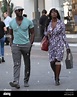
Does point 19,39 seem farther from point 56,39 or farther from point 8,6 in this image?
point 8,6

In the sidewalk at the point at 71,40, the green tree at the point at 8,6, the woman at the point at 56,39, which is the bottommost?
the sidewalk at the point at 71,40

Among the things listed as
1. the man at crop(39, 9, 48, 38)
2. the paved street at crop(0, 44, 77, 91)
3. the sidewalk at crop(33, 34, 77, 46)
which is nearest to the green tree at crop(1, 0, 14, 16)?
the sidewalk at crop(33, 34, 77, 46)

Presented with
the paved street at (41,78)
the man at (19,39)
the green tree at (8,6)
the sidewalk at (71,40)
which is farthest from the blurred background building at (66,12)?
the man at (19,39)

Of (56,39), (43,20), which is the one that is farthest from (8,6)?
(56,39)

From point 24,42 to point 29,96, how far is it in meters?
2.97

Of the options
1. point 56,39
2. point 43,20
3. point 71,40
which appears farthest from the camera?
point 71,40

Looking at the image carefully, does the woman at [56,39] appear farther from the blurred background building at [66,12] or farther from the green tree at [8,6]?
the green tree at [8,6]

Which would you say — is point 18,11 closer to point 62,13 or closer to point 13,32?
point 13,32

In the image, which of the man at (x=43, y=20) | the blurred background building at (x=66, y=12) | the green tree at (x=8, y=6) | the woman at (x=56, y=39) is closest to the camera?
the woman at (x=56, y=39)

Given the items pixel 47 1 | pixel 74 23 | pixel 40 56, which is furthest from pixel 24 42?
pixel 47 1

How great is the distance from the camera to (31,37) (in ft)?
31.3

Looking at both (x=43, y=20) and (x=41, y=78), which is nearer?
(x=41, y=78)

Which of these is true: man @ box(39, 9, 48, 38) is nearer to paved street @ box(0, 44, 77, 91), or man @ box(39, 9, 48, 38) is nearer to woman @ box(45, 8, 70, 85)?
paved street @ box(0, 44, 77, 91)

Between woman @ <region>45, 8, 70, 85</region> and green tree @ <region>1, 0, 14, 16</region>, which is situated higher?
woman @ <region>45, 8, 70, 85</region>
